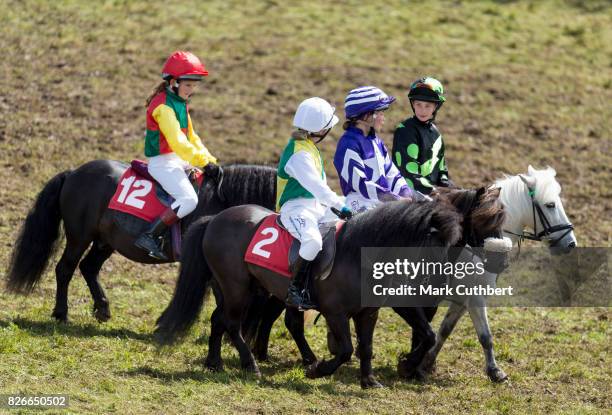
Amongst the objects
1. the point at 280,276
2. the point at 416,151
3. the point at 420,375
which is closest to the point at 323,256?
→ the point at 280,276

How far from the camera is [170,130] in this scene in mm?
9750

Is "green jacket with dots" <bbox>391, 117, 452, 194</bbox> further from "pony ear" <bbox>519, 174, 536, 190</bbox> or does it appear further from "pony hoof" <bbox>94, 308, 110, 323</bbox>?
"pony hoof" <bbox>94, 308, 110, 323</bbox>

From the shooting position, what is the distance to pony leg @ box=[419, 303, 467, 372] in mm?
9172

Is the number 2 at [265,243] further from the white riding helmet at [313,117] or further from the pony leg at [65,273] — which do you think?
the pony leg at [65,273]

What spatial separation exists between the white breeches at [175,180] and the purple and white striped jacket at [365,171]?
1675 millimetres

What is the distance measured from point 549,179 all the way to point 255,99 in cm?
925

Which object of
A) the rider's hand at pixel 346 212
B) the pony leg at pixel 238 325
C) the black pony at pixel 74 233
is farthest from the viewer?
the black pony at pixel 74 233

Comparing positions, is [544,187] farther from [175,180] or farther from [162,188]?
[162,188]

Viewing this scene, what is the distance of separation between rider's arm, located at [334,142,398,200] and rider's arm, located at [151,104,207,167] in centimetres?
167

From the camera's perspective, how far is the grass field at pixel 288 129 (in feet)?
27.5

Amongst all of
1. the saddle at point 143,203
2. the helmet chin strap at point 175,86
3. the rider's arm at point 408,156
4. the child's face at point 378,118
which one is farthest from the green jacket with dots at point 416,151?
the helmet chin strap at point 175,86

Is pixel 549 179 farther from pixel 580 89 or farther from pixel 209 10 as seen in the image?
pixel 209 10

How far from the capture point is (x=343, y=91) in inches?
725

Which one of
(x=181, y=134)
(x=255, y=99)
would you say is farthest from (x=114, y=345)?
(x=255, y=99)
